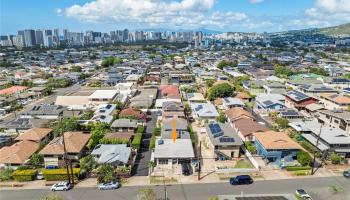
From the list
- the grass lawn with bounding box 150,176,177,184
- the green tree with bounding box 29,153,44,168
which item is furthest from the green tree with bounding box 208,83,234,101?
the green tree with bounding box 29,153,44,168

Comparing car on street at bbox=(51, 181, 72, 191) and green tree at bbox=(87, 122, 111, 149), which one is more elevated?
green tree at bbox=(87, 122, 111, 149)

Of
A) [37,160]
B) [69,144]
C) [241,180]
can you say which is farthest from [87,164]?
[241,180]

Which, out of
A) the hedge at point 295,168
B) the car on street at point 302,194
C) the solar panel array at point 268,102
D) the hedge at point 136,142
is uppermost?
the solar panel array at point 268,102

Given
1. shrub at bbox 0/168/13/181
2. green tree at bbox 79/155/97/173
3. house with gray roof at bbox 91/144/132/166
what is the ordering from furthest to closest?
1. house with gray roof at bbox 91/144/132/166
2. green tree at bbox 79/155/97/173
3. shrub at bbox 0/168/13/181

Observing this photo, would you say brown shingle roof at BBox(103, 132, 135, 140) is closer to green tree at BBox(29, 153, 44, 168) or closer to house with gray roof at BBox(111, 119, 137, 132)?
house with gray roof at BBox(111, 119, 137, 132)

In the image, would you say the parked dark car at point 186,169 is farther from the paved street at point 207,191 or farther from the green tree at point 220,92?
the green tree at point 220,92

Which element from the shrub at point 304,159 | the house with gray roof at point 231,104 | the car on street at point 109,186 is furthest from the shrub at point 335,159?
the car on street at point 109,186

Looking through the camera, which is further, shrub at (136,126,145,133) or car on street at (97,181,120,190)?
shrub at (136,126,145,133)
